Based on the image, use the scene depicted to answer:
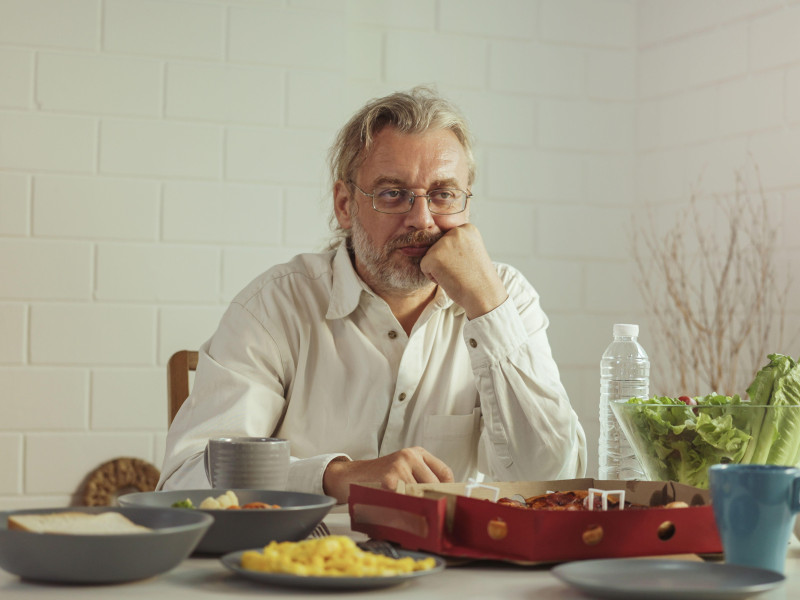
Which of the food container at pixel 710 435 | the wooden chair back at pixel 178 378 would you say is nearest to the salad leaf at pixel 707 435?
the food container at pixel 710 435

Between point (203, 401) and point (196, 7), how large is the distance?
1331mm

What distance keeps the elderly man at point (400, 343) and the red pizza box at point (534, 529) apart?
2.59 ft

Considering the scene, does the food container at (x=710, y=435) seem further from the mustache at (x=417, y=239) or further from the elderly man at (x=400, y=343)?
the mustache at (x=417, y=239)

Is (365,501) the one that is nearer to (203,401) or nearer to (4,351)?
(203,401)

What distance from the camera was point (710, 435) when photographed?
1.28 meters

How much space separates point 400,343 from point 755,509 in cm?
115

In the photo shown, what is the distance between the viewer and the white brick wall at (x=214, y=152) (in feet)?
8.57

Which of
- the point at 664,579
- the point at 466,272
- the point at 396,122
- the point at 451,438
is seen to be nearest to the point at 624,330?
the point at 466,272

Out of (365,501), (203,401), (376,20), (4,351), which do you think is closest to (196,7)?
(376,20)

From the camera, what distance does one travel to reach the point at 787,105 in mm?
2854

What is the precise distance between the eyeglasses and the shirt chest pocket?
0.40 metres

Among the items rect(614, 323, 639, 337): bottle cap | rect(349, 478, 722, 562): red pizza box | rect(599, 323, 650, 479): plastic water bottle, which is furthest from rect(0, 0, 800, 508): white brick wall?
rect(349, 478, 722, 562): red pizza box

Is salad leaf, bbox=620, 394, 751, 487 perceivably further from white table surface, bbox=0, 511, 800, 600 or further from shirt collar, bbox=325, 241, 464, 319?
shirt collar, bbox=325, 241, 464, 319

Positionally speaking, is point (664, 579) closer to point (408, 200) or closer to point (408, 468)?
point (408, 468)
